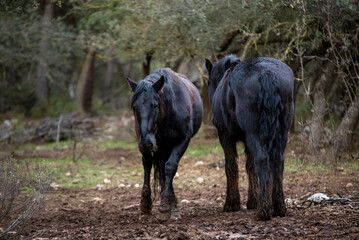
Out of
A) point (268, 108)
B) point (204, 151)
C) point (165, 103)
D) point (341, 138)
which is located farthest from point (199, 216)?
point (204, 151)

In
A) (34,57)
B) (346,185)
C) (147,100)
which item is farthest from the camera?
(34,57)

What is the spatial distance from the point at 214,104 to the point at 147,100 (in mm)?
1287

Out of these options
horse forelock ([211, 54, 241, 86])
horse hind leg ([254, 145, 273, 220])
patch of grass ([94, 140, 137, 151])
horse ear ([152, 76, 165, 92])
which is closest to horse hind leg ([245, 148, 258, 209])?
horse hind leg ([254, 145, 273, 220])

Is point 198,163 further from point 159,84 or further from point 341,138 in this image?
point 159,84

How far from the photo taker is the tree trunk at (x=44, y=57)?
57.1 feet

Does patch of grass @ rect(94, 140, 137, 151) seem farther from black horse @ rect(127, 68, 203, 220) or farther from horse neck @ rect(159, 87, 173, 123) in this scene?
horse neck @ rect(159, 87, 173, 123)

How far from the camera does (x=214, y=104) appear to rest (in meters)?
6.54

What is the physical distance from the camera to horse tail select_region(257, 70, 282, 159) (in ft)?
17.1

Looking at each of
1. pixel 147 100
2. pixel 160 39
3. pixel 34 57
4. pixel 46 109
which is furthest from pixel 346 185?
pixel 46 109

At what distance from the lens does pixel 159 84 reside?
586 cm

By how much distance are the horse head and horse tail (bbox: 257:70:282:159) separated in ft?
4.46

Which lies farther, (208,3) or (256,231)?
(208,3)

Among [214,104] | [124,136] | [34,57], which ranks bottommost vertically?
[124,136]

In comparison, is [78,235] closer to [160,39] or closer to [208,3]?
[208,3]
